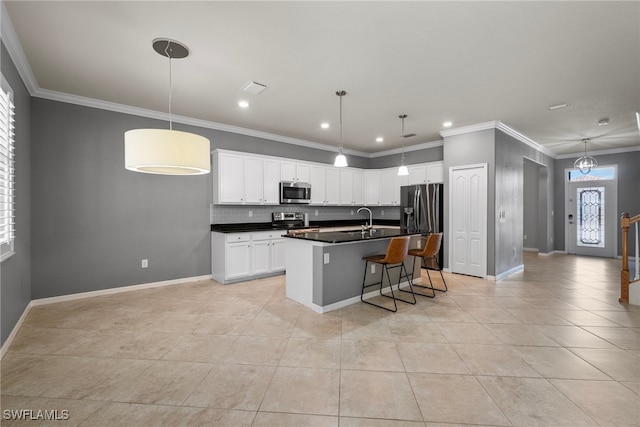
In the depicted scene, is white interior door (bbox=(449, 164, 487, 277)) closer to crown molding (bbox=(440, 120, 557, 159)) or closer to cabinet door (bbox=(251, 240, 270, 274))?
crown molding (bbox=(440, 120, 557, 159))

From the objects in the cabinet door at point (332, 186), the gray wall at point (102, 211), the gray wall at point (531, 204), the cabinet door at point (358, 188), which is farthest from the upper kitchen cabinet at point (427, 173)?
the gray wall at point (102, 211)

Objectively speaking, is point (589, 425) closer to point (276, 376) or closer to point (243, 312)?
point (276, 376)

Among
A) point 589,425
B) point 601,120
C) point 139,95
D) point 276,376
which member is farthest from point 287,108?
point 601,120

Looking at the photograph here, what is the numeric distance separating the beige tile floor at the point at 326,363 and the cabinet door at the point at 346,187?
3332 mm

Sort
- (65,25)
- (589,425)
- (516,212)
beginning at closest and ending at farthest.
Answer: (589,425)
(65,25)
(516,212)

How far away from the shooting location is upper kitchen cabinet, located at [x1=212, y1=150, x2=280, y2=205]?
4.86 m

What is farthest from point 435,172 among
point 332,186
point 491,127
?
point 332,186

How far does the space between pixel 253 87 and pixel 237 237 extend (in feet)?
7.62

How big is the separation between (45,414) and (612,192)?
10.5 metres

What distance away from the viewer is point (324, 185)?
20.8 feet

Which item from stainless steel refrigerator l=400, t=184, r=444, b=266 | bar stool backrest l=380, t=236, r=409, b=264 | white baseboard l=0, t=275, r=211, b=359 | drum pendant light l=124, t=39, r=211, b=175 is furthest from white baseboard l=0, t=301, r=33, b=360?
stainless steel refrigerator l=400, t=184, r=444, b=266

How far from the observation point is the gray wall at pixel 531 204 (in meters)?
8.09

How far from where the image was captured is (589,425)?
1658mm

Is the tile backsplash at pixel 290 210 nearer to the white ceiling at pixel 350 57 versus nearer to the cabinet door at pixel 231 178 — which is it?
the cabinet door at pixel 231 178
